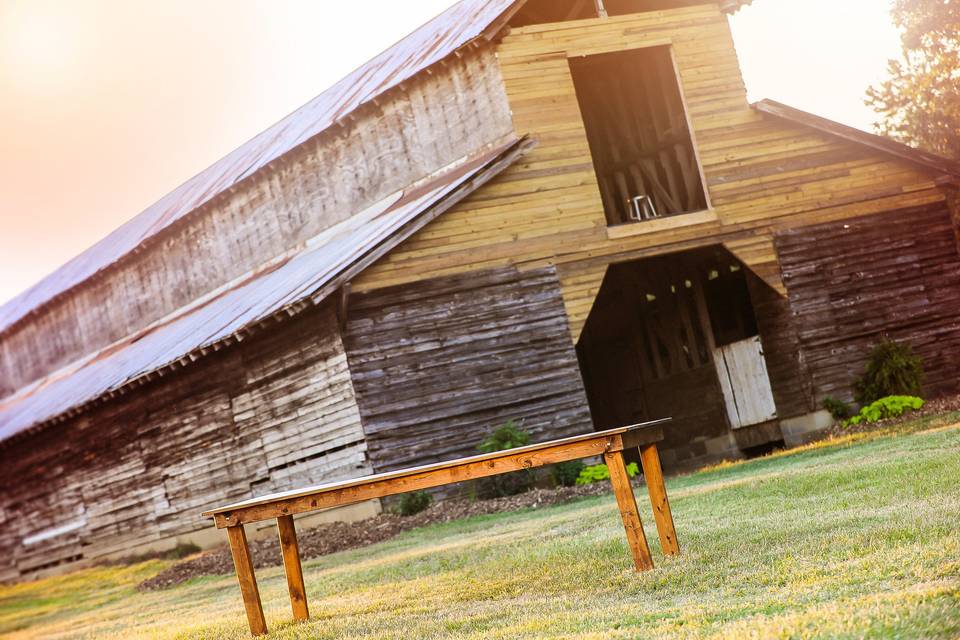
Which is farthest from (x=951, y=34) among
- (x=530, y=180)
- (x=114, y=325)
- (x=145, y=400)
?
(x=114, y=325)

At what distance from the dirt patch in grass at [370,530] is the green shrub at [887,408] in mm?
4854

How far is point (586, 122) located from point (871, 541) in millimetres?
15727

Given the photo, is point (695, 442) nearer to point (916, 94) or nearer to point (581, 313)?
point (581, 313)

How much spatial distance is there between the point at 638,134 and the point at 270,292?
7.29 meters

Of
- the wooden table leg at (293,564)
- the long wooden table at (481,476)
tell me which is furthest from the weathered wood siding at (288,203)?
the long wooden table at (481,476)

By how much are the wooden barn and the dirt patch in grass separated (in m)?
1.00

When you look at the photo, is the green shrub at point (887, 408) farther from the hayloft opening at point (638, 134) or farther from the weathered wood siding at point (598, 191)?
the hayloft opening at point (638, 134)

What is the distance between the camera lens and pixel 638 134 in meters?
21.2

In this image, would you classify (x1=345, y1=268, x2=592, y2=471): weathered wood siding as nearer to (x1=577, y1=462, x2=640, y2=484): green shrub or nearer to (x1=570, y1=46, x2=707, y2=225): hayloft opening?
(x1=577, y1=462, x2=640, y2=484): green shrub

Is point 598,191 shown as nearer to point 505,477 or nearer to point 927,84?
point 505,477

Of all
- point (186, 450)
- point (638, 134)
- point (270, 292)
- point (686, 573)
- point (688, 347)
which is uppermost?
point (638, 134)

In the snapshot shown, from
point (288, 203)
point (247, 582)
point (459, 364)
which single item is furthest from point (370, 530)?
point (288, 203)

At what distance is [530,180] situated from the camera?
18.1 m

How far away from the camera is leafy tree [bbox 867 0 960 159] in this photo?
1054 inches
